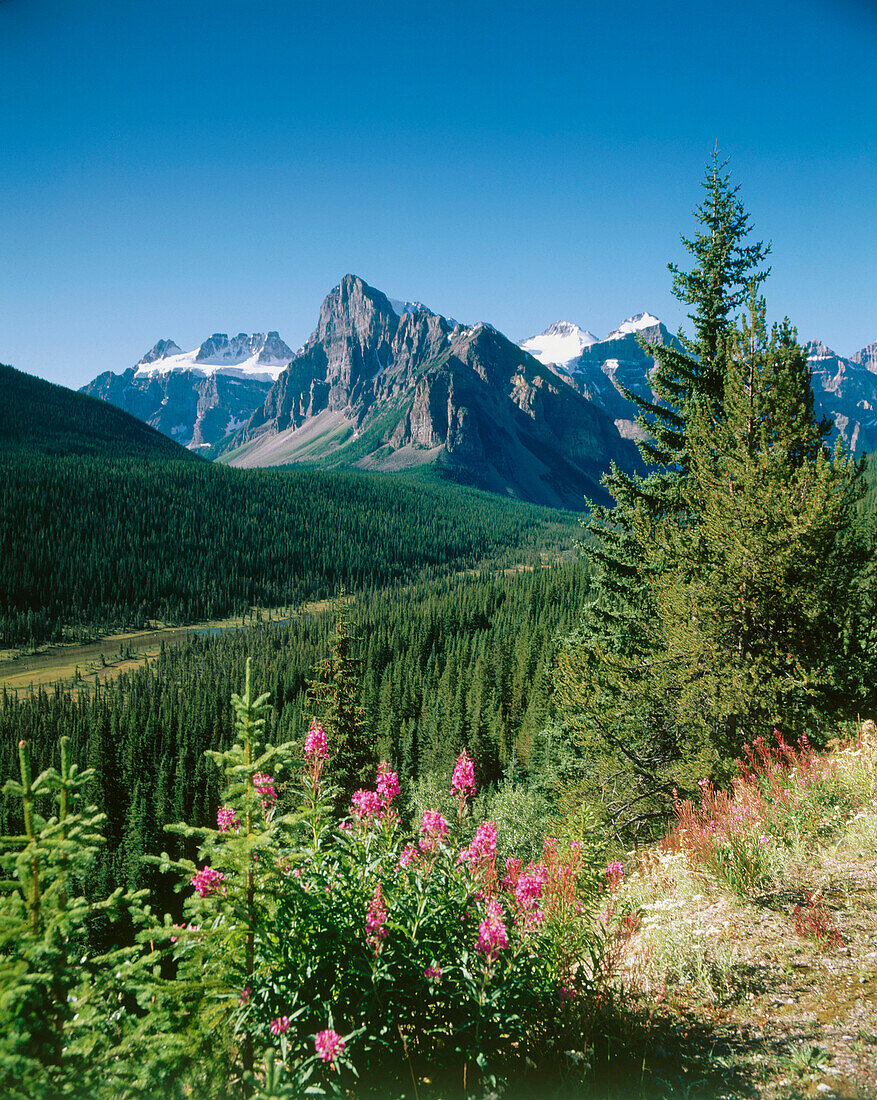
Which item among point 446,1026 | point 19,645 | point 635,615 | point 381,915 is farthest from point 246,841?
point 19,645

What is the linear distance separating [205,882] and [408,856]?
1.67 meters

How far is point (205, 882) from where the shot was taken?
430 cm

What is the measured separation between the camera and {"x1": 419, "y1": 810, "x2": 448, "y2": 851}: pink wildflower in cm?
496

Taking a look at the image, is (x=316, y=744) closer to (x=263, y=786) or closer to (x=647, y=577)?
(x=263, y=786)

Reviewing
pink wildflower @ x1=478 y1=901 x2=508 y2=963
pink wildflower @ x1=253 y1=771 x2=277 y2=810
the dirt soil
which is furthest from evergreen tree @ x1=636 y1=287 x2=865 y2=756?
pink wildflower @ x1=253 y1=771 x2=277 y2=810

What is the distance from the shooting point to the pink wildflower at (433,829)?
4.96 metres

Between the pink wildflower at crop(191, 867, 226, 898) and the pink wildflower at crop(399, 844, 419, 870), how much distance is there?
1.46 m

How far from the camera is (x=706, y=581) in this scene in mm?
10859

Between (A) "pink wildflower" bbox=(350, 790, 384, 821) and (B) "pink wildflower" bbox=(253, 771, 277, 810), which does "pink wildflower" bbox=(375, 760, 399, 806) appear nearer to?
(A) "pink wildflower" bbox=(350, 790, 384, 821)

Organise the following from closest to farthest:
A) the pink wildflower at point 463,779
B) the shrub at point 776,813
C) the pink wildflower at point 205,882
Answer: the pink wildflower at point 205,882 → the pink wildflower at point 463,779 → the shrub at point 776,813

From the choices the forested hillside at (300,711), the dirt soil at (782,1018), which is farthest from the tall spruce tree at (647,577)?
the forested hillside at (300,711)

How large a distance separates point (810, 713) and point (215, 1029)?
10.2 meters

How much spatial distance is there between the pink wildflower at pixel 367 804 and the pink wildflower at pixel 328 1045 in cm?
206

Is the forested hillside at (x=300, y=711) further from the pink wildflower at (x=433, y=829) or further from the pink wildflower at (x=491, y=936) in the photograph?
the pink wildflower at (x=491, y=936)
